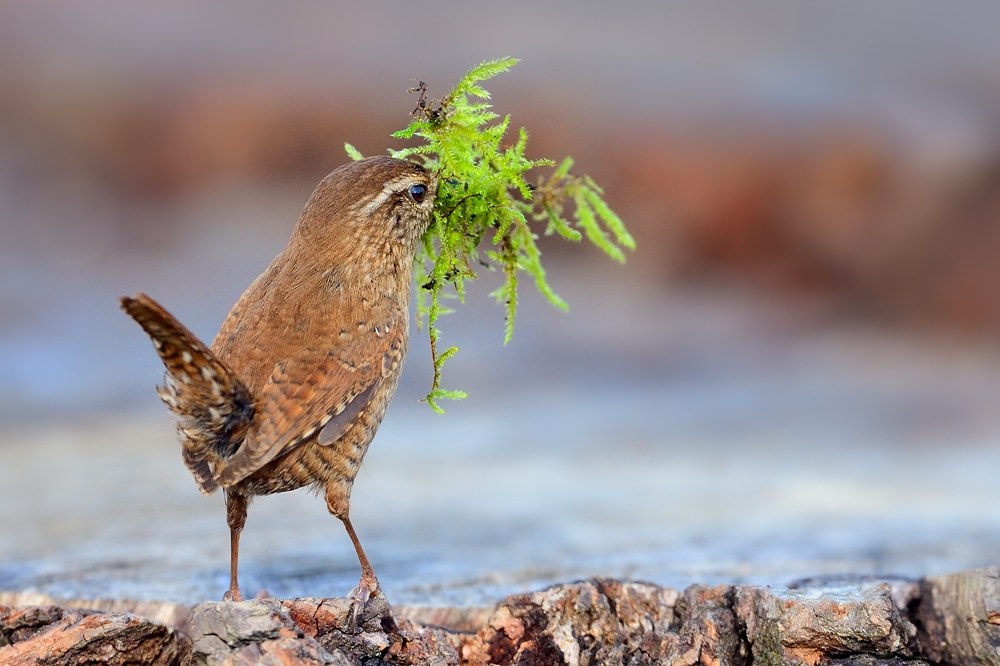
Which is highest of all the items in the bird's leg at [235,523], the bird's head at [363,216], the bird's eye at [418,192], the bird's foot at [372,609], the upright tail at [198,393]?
the bird's eye at [418,192]

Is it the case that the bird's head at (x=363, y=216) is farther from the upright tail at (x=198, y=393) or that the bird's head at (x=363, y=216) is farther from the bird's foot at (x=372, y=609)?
the bird's foot at (x=372, y=609)

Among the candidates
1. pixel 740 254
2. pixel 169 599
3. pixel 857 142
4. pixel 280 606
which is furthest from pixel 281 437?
pixel 857 142

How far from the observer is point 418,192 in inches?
143

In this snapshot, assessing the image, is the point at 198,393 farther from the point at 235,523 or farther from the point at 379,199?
the point at 379,199

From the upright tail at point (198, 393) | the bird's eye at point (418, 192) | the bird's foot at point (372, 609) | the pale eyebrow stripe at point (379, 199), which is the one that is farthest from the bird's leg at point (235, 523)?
the bird's eye at point (418, 192)

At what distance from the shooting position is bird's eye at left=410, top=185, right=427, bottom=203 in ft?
11.8

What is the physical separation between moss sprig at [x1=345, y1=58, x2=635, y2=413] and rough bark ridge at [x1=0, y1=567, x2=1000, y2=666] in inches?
32.7

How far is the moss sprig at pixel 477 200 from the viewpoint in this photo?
3453 millimetres

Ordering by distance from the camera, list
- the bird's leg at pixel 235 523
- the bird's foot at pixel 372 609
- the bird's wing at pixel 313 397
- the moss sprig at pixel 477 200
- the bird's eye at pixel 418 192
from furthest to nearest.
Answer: the bird's eye at pixel 418 192
the moss sprig at pixel 477 200
the bird's leg at pixel 235 523
the bird's wing at pixel 313 397
the bird's foot at pixel 372 609

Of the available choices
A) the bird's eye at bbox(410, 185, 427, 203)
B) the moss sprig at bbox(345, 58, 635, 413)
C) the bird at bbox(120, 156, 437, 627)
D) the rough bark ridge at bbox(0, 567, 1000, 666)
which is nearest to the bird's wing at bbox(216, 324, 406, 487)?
the bird at bbox(120, 156, 437, 627)

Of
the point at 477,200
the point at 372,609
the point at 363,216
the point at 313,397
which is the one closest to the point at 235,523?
the point at 313,397

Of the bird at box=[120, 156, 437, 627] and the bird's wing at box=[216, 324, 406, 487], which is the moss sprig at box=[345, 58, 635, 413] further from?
the bird's wing at box=[216, 324, 406, 487]

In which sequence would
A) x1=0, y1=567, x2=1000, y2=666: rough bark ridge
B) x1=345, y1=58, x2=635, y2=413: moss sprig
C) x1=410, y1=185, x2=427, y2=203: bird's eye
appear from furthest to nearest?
1. x1=410, y1=185, x2=427, y2=203: bird's eye
2. x1=345, y1=58, x2=635, y2=413: moss sprig
3. x1=0, y1=567, x2=1000, y2=666: rough bark ridge

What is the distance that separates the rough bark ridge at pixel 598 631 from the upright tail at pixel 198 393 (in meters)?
0.52
